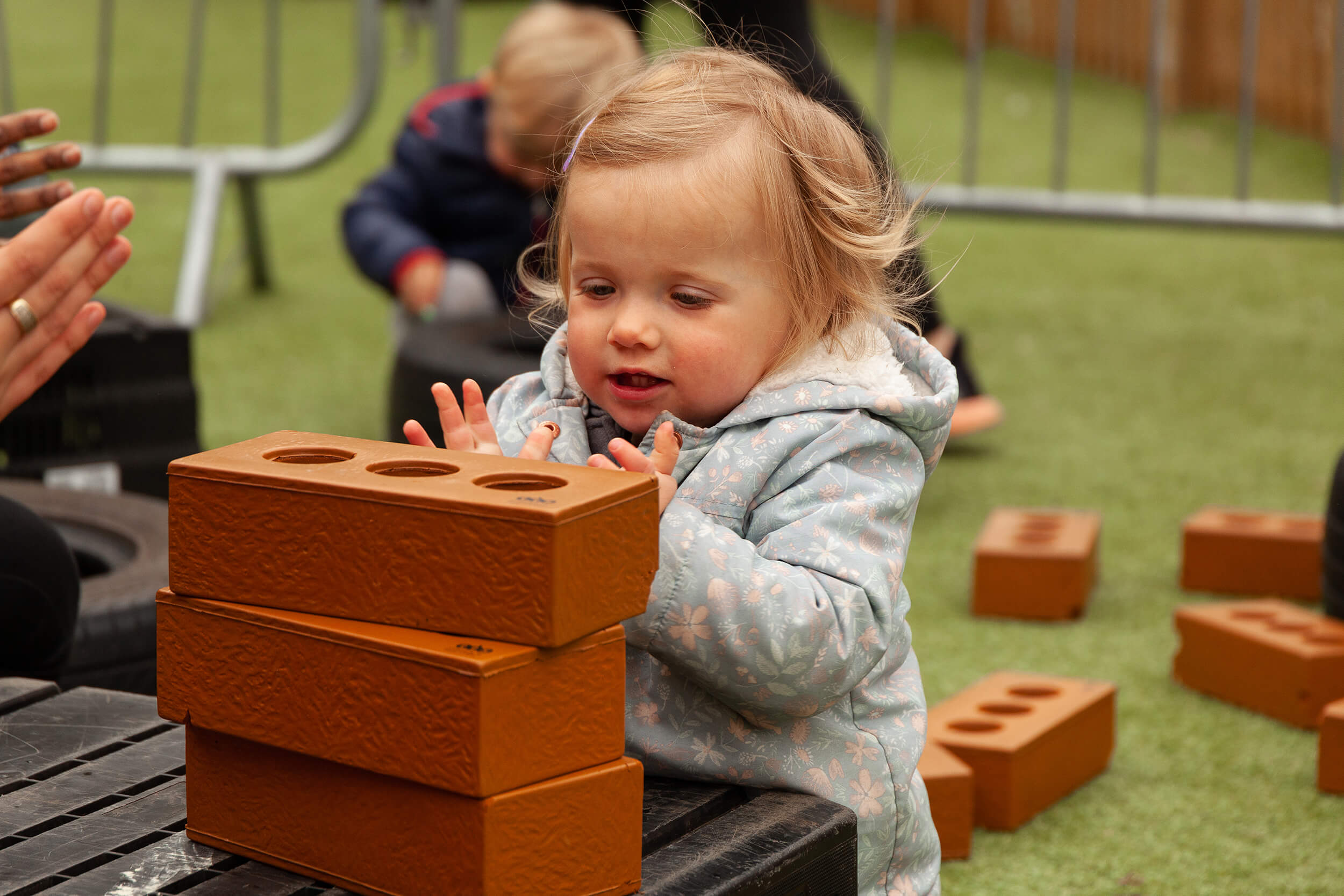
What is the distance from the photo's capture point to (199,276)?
3576 millimetres

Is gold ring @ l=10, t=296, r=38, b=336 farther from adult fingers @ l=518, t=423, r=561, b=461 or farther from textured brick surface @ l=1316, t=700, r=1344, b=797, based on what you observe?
textured brick surface @ l=1316, t=700, r=1344, b=797

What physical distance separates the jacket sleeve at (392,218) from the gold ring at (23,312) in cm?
162

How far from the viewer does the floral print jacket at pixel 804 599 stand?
929 mm

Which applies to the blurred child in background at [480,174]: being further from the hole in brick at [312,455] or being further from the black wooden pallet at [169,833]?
the hole in brick at [312,455]

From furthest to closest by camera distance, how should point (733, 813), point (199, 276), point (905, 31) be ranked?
point (905, 31), point (199, 276), point (733, 813)

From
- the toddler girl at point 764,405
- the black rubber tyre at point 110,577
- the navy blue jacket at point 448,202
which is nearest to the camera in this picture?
the toddler girl at point 764,405

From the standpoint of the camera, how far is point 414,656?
780 millimetres

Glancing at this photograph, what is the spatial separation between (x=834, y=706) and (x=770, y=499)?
155mm

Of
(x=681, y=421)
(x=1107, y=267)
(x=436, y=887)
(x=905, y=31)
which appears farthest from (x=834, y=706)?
(x=905, y=31)

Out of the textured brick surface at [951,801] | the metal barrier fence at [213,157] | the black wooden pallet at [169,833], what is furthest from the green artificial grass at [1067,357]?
the black wooden pallet at [169,833]

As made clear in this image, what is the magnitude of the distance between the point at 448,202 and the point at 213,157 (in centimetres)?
100

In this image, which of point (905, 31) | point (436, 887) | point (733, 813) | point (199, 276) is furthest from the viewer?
point (905, 31)

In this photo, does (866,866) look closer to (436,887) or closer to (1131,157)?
(436,887)

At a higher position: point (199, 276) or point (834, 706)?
point (199, 276)
